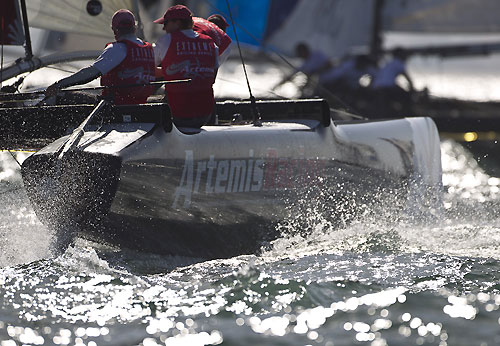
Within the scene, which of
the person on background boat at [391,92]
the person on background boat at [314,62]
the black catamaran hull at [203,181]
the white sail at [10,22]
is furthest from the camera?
the person on background boat at [314,62]

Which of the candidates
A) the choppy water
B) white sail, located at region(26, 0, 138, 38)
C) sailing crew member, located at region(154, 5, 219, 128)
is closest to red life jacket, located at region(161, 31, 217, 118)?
sailing crew member, located at region(154, 5, 219, 128)

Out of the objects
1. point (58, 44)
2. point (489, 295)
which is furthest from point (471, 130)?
point (489, 295)

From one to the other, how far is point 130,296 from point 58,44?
352 centimetres

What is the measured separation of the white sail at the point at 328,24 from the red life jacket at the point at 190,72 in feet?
39.5

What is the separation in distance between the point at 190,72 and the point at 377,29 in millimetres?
12716

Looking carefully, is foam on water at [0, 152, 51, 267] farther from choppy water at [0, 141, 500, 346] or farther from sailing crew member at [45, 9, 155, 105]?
sailing crew member at [45, 9, 155, 105]

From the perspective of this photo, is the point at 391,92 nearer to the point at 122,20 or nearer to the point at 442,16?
the point at 442,16

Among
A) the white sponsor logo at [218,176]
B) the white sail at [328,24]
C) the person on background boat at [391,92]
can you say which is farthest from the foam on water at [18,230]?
the white sail at [328,24]

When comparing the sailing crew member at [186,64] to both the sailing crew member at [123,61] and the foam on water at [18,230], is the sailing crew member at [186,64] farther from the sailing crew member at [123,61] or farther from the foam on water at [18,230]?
the foam on water at [18,230]

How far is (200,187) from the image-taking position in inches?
176

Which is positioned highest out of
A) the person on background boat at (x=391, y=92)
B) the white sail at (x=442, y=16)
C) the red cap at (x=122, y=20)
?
the red cap at (x=122, y=20)

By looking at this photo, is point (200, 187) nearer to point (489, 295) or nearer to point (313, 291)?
point (313, 291)

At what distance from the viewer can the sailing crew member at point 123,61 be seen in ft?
15.4

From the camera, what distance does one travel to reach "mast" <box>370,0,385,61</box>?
56.2 feet
